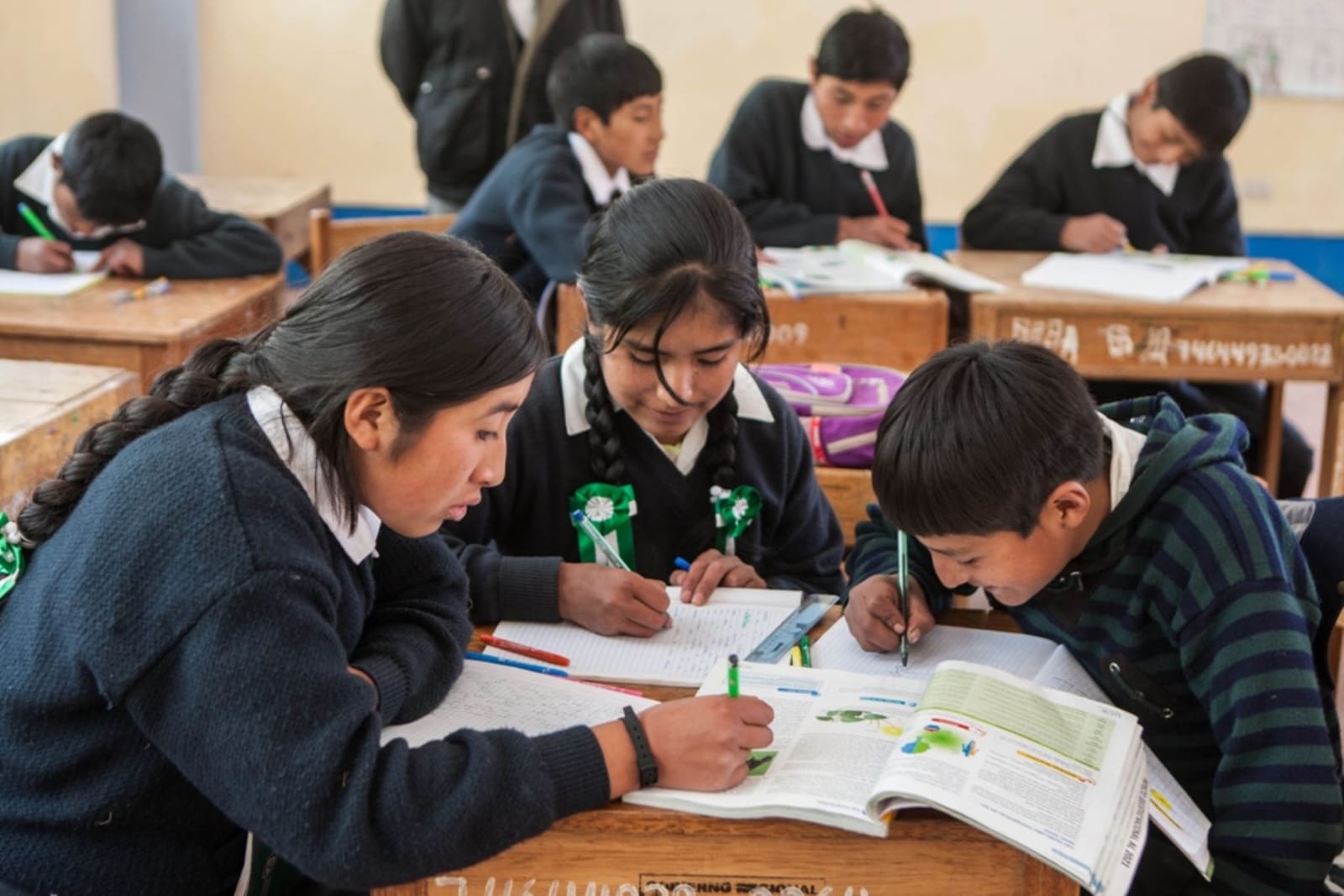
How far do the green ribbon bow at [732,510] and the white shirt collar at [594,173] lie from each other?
57.4 inches

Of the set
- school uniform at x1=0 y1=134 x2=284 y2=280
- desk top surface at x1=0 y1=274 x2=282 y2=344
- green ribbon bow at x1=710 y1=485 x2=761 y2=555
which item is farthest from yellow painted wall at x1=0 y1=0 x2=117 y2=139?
green ribbon bow at x1=710 y1=485 x2=761 y2=555

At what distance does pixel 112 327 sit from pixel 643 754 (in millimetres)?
1832

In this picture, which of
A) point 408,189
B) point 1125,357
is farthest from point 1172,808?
point 408,189

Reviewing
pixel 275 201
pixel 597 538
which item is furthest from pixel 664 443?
pixel 275 201

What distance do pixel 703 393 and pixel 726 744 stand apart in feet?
2.04

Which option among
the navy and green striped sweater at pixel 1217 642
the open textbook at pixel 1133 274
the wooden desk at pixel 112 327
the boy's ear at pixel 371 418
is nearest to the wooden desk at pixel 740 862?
the navy and green striped sweater at pixel 1217 642

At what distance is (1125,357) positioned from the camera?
118 inches

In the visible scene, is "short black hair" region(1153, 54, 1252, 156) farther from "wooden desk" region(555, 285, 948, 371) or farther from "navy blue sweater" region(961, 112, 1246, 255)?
"wooden desk" region(555, 285, 948, 371)

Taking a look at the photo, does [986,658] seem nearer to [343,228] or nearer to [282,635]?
[282,635]

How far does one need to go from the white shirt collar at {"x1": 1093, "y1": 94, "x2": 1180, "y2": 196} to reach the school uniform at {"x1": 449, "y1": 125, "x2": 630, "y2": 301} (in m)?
1.18

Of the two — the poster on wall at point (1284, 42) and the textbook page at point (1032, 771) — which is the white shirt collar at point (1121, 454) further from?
the poster on wall at point (1284, 42)

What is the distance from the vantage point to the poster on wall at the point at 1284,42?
5.42m

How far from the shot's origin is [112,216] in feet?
10.1

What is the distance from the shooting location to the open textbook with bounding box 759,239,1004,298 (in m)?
3.03
